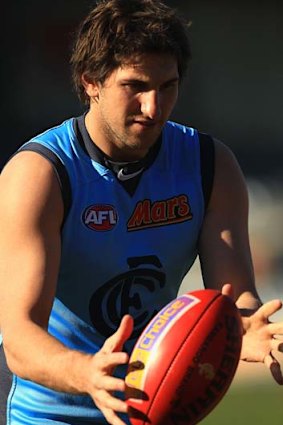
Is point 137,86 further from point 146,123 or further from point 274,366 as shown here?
point 274,366

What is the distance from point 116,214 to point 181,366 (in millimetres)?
741

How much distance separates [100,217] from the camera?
3.74 meters

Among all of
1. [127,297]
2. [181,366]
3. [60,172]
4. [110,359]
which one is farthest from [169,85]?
[110,359]

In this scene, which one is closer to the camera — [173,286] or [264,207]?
[173,286]

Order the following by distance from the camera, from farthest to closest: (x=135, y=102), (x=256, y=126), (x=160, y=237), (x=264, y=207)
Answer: (x=256, y=126), (x=264, y=207), (x=160, y=237), (x=135, y=102)

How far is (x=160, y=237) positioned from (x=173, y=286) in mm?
180

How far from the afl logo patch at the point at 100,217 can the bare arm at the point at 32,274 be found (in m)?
0.13

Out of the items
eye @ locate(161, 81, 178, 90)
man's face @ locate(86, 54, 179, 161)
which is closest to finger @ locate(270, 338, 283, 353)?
man's face @ locate(86, 54, 179, 161)

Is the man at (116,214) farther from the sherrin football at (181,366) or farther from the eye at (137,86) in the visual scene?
the sherrin football at (181,366)

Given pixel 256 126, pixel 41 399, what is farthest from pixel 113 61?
pixel 256 126

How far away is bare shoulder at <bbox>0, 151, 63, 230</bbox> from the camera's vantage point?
3.52 meters

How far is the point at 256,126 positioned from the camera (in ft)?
43.9

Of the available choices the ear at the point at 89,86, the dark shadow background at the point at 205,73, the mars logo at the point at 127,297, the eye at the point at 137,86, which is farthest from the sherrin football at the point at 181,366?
the dark shadow background at the point at 205,73

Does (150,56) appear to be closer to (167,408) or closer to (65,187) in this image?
(65,187)
